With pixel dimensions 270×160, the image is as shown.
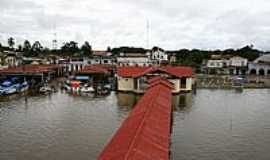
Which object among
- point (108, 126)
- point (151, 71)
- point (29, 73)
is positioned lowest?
point (108, 126)

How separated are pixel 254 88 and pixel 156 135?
3215 centimetres

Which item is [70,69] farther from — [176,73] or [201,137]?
[201,137]

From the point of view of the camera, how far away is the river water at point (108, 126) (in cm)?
1452

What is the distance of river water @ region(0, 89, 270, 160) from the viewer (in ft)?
47.6

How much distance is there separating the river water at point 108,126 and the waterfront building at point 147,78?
258cm

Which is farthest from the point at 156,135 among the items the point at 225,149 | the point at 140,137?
the point at 225,149

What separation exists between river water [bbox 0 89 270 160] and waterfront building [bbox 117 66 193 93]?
2.58 meters

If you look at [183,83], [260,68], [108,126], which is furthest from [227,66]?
[108,126]

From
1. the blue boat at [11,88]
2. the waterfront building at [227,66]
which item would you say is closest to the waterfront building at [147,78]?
the blue boat at [11,88]

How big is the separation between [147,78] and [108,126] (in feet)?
48.1

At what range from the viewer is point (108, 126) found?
19219 mm

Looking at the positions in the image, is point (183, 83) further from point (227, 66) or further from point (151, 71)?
point (227, 66)

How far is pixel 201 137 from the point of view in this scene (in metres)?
16.8

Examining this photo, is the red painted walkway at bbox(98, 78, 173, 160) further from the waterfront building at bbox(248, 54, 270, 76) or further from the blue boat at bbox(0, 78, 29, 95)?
the waterfront building at bbox(248, 54, 270, 76)
